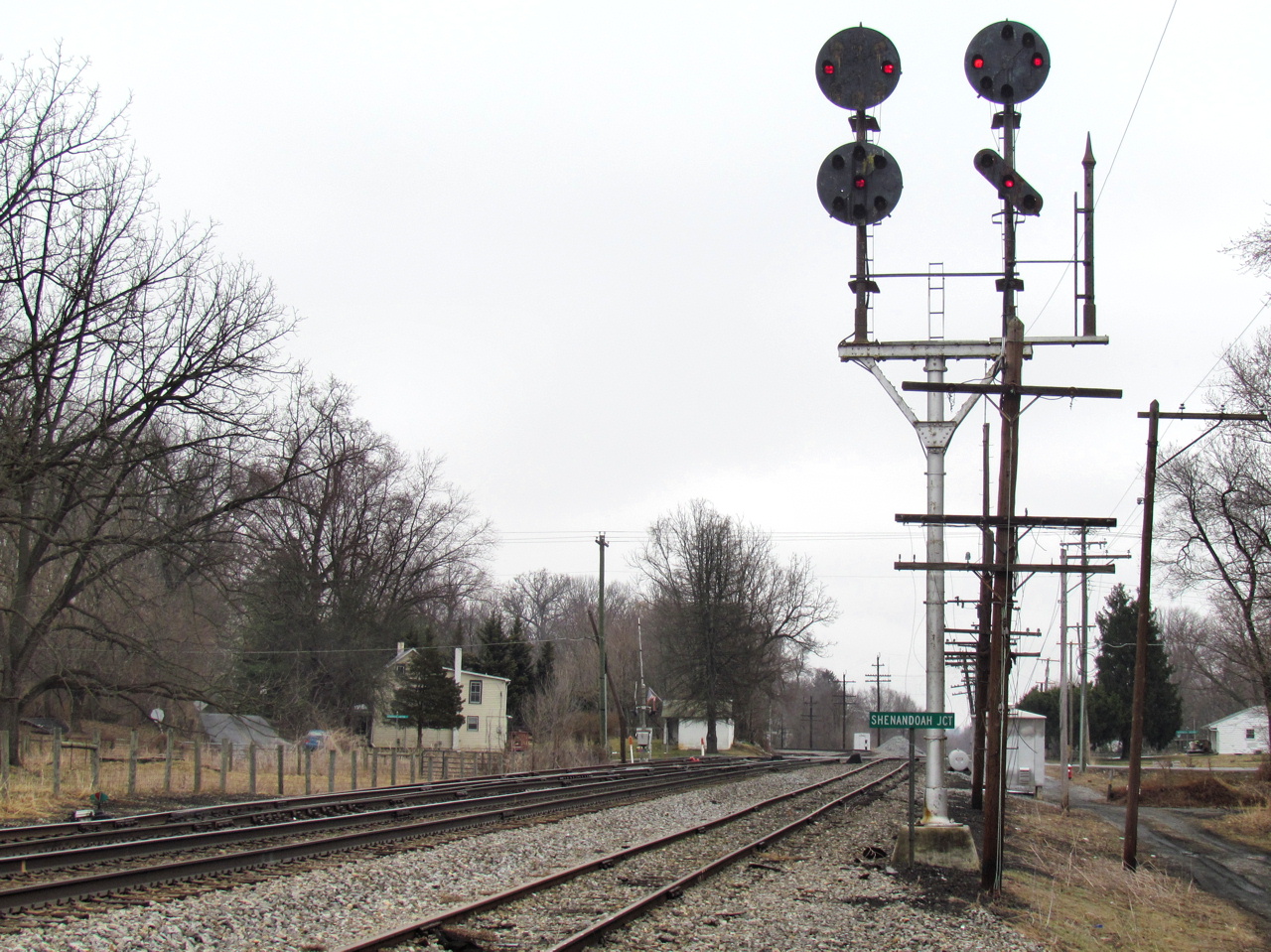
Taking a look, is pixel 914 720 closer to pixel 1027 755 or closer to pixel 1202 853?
pixel 1202 853

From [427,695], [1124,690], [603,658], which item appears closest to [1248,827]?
[603,658]

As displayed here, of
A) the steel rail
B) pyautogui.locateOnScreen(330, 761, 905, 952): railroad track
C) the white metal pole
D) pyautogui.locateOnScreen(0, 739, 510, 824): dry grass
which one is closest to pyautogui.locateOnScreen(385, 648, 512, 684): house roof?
pyautogui.locateOnScreen(0, 739, 510, 824): dry grass

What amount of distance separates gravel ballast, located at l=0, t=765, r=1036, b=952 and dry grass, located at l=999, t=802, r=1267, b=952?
0.81 metres

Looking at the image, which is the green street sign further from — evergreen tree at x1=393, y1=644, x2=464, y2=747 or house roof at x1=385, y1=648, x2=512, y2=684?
house roof at x1=385, y1=648, x2=512, y2=684

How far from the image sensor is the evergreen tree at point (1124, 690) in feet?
245

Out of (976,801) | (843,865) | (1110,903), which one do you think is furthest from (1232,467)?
(843,865)

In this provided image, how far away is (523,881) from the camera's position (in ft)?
37.5

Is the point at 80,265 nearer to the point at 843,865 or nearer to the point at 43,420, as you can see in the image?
the point at 43,420

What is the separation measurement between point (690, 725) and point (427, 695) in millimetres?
20044

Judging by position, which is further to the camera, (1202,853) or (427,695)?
(427,695)

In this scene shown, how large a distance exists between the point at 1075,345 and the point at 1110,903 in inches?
287

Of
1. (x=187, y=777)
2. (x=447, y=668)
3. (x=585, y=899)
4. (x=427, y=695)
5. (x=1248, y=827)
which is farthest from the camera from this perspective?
(x=447, y=668)

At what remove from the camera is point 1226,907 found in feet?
52.8

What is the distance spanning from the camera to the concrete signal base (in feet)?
46.9
